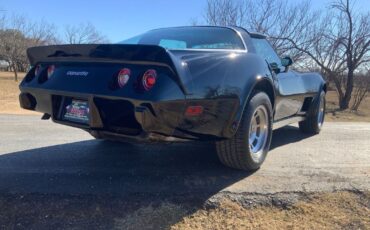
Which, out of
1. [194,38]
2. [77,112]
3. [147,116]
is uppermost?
[194,38]

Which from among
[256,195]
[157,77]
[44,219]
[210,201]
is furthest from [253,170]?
[44,219]

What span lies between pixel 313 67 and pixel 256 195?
2215cm

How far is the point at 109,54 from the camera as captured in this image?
3.09m

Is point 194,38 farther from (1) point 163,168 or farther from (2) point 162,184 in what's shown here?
(2) point 162,184

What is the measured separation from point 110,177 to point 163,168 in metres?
0.57

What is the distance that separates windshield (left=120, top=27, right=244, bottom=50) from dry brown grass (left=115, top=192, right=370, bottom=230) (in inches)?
64.3

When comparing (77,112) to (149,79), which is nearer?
(149,79)

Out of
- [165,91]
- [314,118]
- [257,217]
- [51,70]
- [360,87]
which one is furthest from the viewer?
[360,87]

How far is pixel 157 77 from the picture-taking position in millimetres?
2863

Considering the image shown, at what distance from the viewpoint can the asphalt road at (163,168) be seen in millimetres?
3324

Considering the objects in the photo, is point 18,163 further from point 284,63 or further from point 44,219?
point 284,63

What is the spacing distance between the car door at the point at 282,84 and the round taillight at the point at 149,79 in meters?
1.61

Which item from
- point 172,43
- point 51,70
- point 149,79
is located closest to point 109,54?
point 149,79

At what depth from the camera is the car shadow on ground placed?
9.83ft
